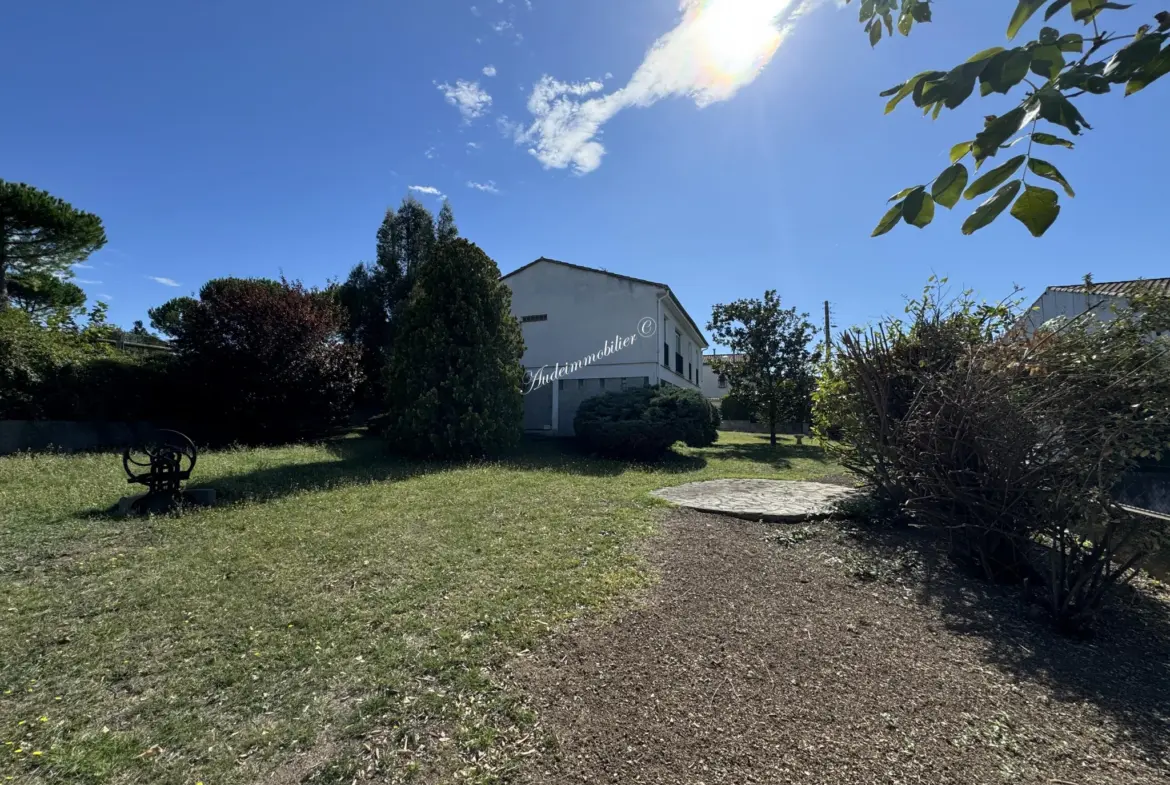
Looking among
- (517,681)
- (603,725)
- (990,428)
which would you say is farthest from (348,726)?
(990,428)

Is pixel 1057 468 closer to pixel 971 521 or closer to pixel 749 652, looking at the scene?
pixel 971 521

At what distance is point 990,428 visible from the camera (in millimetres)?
3826

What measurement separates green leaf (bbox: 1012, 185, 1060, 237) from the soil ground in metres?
2.03

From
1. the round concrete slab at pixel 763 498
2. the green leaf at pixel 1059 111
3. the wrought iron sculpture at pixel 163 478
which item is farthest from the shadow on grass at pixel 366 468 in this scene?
the green leaf at pixel 1059 111

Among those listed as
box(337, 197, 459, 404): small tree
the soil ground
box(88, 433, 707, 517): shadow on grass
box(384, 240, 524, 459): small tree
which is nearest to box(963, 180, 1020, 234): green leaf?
the soil ground

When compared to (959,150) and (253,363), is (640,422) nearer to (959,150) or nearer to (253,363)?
(253,363)

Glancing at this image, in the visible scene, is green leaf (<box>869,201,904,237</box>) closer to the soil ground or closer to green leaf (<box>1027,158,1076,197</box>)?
green leaf (<box>1027,158,1076,197</box>)

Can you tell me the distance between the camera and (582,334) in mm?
16438

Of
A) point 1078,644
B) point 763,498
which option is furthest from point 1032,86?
point 763,498

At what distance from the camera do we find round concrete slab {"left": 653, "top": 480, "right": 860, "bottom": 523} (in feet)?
18.8

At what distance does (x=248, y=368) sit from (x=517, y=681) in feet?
37.4

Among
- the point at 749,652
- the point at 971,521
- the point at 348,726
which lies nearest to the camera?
Result: the point at 348,726

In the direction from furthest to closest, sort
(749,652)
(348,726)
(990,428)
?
1. (990,428)
2. (749,652)
3. (348,726)

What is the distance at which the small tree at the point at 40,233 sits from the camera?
15.4 metres
